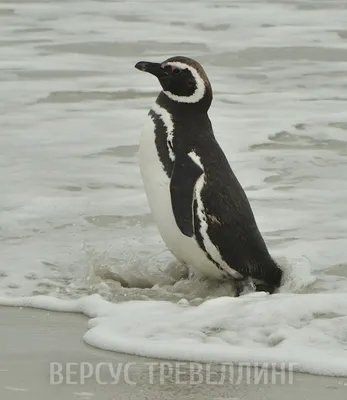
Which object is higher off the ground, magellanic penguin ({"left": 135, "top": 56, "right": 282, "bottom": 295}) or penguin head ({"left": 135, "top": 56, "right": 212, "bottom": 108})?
penguin head ({"left": 135, "top": 56, "right": 212, "bottom": 108})

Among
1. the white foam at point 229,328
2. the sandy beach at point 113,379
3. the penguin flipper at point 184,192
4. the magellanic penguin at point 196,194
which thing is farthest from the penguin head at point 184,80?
the sandy beach at point 113,379

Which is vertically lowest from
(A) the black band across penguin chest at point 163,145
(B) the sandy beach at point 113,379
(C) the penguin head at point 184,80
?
(B) the sandy beach at point 113,379

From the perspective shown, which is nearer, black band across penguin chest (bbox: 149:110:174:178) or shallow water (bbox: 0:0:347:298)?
black band across penguin chest (bbox: 149:110:174:178)

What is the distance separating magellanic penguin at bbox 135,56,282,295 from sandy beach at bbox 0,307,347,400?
96cm

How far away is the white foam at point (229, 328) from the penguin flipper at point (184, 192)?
0.41 metres

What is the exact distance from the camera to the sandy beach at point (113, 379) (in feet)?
11.7

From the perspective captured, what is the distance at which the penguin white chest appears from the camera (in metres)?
4.94

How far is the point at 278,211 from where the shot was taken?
6.05 m

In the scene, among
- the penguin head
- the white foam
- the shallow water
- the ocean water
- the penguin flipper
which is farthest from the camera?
the shallow water

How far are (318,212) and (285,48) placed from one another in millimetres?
4245

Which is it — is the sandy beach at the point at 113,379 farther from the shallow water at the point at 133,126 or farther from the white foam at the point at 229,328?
the shallow water at the point at 133,126

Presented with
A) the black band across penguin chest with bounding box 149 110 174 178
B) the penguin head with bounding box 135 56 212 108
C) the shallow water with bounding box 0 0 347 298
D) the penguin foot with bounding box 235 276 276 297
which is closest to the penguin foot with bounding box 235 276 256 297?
the penguin foot with bounding box 235 276 276 297

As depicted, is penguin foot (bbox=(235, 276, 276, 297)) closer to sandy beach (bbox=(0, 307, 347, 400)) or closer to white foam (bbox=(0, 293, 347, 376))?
white foam (bbox=(0, 293, 347, 376))

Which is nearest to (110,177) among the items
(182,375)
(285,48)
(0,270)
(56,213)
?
(56,213)
